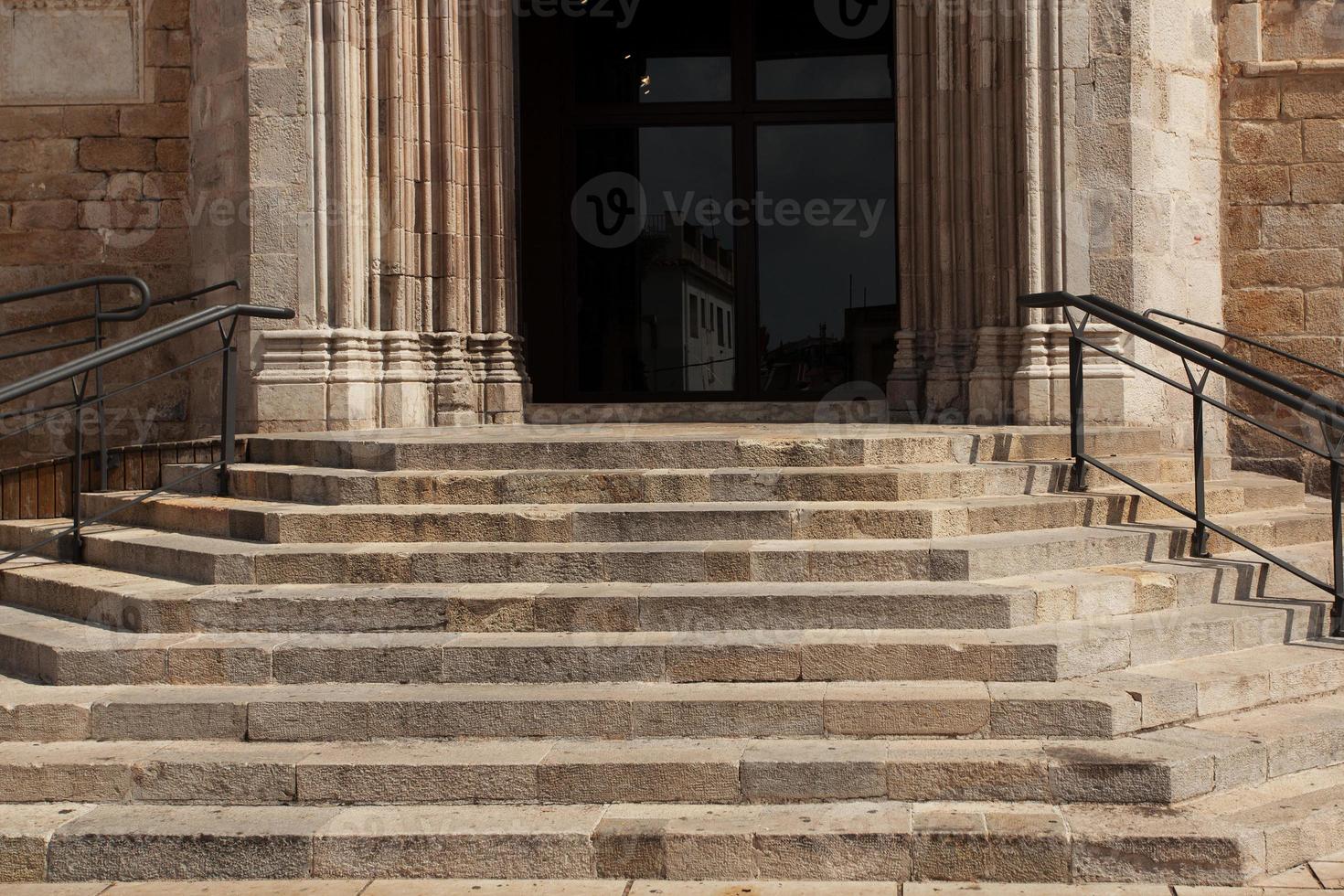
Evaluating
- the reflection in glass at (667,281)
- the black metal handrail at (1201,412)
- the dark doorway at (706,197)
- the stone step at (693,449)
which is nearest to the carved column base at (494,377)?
the dark doorway at (706,197)

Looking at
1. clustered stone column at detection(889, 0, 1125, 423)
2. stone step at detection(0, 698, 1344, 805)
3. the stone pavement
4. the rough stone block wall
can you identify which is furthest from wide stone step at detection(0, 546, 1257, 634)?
the rough stone block wall

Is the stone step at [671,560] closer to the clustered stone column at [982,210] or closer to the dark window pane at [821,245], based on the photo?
the clustered stone column at [982,210]

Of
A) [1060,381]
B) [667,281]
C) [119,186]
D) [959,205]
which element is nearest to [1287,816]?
[1060,381]

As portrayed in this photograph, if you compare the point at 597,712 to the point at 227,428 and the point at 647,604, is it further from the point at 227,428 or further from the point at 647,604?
the point at 227,428

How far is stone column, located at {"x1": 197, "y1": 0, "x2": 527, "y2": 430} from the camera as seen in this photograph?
25.6 ft

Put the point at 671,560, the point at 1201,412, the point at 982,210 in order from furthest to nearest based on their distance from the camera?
the point at 982,210 < the point at 1201,412 < the point at 671,560

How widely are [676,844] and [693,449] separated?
2.40 m

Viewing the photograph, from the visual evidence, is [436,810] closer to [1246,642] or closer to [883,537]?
[883,537]

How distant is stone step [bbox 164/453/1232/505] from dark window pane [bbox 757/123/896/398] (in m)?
3.52

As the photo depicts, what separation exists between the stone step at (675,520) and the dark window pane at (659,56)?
16.1 ft

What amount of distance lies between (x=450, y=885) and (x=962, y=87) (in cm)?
607

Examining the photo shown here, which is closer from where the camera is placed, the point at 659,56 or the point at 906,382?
the point at 906,382

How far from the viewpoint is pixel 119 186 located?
9031 mm

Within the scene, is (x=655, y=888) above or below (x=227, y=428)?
below
